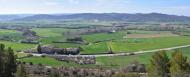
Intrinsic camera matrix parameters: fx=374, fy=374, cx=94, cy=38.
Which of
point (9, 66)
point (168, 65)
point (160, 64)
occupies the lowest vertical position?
point (9, 66)

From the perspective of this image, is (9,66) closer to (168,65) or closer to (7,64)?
(7,64)

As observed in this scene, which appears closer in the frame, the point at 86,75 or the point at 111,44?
the point at 86,75

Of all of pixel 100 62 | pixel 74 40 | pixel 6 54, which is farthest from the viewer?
pixel 74 40

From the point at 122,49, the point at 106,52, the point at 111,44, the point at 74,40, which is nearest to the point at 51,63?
the point at 106,52

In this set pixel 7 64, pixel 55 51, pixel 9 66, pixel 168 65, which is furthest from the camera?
pixel 55 51

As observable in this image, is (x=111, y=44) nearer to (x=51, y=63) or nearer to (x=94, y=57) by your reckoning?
(x=94, y=57)

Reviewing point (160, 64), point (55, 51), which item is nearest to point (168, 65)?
point (160, 64)

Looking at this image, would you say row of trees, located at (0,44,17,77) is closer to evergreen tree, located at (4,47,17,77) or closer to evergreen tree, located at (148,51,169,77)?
evergreen tree, located at (4,47,17,77)

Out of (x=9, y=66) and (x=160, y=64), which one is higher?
(x=160, y=64)

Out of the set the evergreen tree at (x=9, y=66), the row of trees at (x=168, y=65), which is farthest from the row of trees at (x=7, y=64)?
the row of trees at (x=168, y=65)

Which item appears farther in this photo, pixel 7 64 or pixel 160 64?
pixel 7 64
